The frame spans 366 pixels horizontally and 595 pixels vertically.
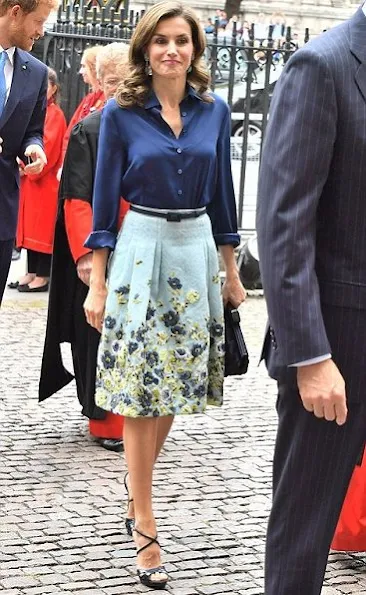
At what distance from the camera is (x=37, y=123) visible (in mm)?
5395

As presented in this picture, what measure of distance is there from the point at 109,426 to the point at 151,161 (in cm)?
199

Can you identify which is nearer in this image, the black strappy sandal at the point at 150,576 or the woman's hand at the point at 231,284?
the black strappy sandal at the point at 150,576

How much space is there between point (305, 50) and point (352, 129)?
0.20 metres

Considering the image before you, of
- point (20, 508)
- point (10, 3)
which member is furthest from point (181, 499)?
point (10, 3)

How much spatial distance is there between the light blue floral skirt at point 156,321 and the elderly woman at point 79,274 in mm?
1106

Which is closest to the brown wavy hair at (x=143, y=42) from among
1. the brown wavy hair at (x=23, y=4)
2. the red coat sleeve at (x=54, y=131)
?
the brown wavy hair at (x=23, y=4)

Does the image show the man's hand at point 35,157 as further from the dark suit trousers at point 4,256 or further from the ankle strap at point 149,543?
the ankle strap at point 149,543

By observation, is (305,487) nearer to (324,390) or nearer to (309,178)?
(324,390)

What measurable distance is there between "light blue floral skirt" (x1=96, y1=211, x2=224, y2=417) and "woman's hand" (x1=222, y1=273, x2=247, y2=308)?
214 millimetres

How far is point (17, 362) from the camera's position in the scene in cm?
802

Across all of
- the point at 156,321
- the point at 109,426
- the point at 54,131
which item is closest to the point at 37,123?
the point at 156,321

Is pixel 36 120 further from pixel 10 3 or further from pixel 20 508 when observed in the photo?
pixel 20 508

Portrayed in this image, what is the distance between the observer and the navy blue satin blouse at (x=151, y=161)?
4.52 meters

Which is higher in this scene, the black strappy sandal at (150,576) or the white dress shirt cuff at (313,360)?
the white dress shirt cuff at (313,360)
